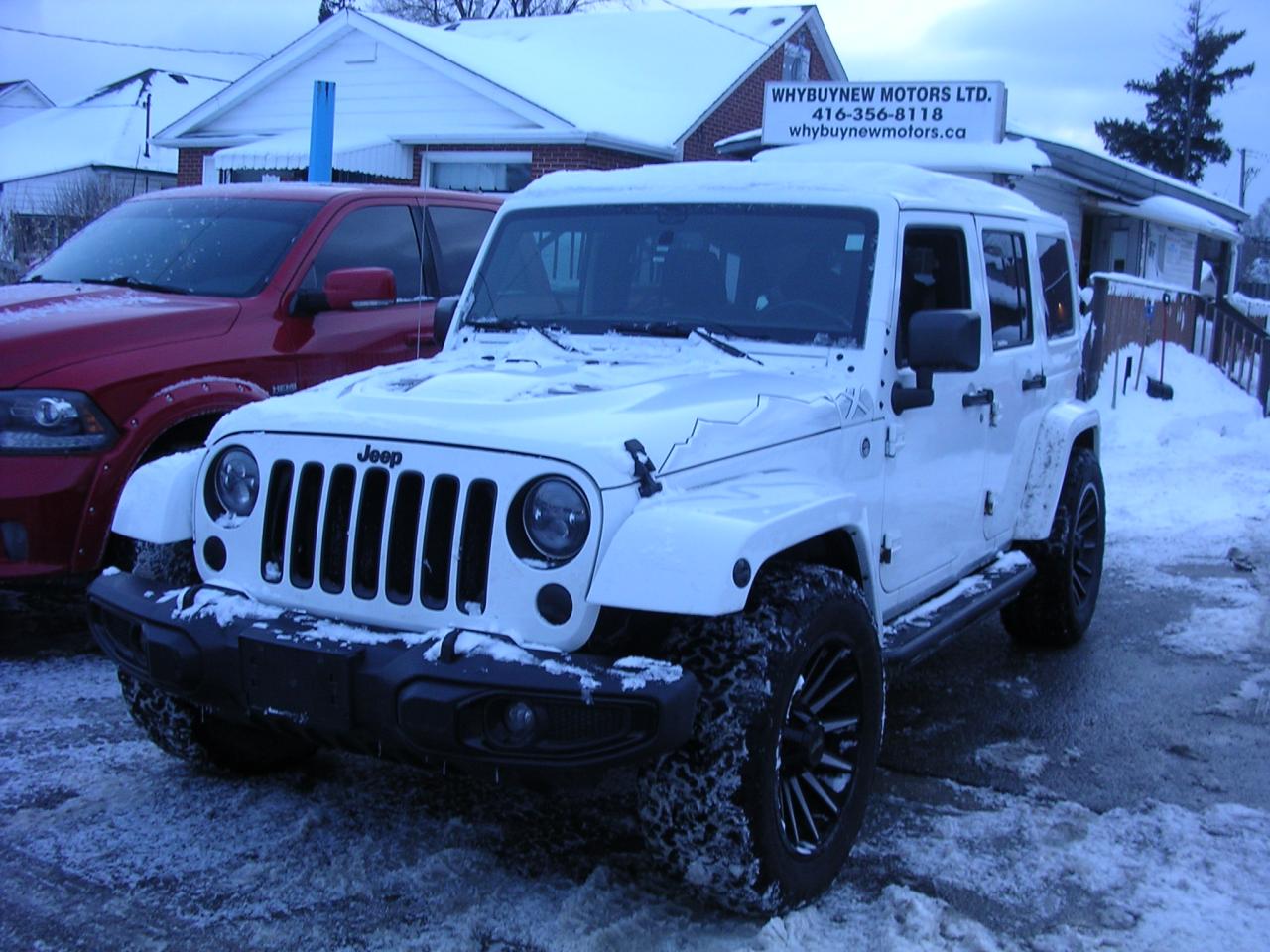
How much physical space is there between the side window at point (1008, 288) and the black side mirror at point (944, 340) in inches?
41.7

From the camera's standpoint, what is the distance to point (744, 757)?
3.21 metres

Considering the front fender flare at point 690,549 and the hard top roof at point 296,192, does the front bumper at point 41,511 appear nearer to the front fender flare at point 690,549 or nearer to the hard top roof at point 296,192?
the hard top roof at point 296,192

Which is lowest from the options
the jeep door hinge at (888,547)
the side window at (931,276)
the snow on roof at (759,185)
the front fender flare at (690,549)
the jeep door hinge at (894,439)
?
the jeep door hinge at (888,547)

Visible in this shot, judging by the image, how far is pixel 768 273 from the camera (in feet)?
14.7

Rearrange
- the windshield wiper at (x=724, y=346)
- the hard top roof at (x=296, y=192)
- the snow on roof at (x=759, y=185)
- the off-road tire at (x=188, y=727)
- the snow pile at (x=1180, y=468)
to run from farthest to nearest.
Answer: the snow pile at (x=1180, y=468) < the hard top roof at (x=296, y=192) < the snow on roof at (x=759, y=185) < the windshield wiper at (x=724, y=346) < the off-road tire at (x=188, y=727)

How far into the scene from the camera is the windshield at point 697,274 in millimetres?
4391

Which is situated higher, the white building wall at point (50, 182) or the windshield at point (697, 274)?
the white building wall at point (50, 182)

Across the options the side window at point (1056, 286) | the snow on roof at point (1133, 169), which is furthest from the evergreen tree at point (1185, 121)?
the side window at point (1056, 286)

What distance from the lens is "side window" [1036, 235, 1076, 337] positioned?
19.5 feet

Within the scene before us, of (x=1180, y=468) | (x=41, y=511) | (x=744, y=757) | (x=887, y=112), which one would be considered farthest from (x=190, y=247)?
(x=887, y=112)

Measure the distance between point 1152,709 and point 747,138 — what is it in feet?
47.7

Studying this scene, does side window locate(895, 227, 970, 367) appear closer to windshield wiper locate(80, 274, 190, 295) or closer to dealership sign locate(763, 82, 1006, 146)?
windshield wiper locate(80, 274, 190, 295)

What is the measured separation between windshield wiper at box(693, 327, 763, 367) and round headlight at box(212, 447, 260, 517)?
1.48 m

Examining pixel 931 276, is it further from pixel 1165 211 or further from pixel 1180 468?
pixel 1165 211
